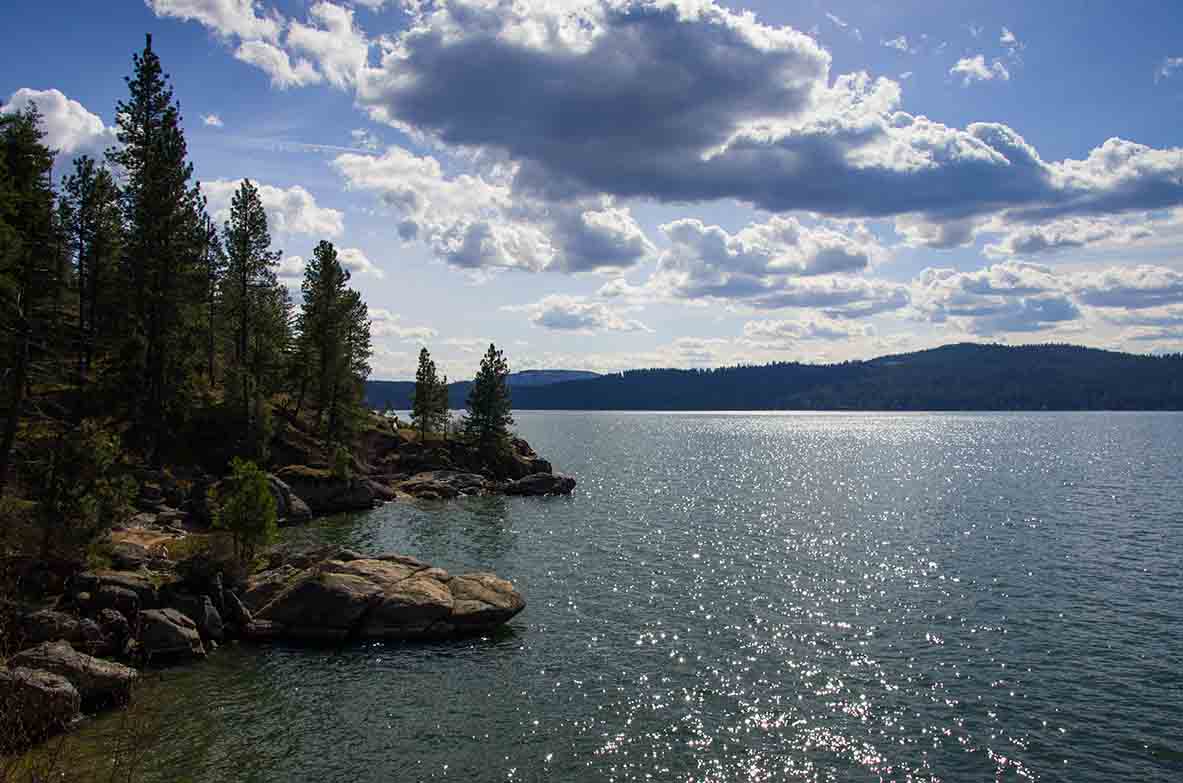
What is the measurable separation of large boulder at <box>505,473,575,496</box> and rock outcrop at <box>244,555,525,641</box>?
175 feet

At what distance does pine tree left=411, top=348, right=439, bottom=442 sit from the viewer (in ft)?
339

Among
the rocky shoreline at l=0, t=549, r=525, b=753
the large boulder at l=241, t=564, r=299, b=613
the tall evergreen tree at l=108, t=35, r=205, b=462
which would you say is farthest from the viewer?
the tall evergreen tree at l=108, t=35, r=205, b=462

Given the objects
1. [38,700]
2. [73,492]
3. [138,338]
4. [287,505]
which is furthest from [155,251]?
[38,700]

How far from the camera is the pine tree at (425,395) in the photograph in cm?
10325

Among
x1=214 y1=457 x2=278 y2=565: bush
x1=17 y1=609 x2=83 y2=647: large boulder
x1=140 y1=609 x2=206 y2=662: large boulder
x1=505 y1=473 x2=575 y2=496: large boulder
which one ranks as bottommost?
x1=505 y1=473 x2=575 y2=496: large boulder

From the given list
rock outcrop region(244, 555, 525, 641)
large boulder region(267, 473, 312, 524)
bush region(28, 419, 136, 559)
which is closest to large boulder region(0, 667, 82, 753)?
bush region(28, 419, 136, 559)

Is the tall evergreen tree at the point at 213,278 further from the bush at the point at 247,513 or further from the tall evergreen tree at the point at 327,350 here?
the bush at the point at 247,513

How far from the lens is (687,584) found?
4425 cm

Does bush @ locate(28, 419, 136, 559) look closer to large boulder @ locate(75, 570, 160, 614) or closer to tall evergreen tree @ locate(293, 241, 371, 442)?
large boulder @ locate(75, 570, 160, 614)

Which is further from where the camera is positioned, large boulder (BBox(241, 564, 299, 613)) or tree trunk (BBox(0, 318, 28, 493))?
tree trunk (BBox(0, 318, 28, 493))

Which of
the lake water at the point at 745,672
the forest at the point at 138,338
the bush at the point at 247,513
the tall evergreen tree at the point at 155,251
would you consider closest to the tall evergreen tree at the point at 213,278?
the forest at the point at 138,338

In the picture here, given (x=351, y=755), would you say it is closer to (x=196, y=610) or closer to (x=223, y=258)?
(x=196, y=610)

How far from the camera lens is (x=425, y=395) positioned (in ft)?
339

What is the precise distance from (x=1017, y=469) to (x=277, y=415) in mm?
107767
